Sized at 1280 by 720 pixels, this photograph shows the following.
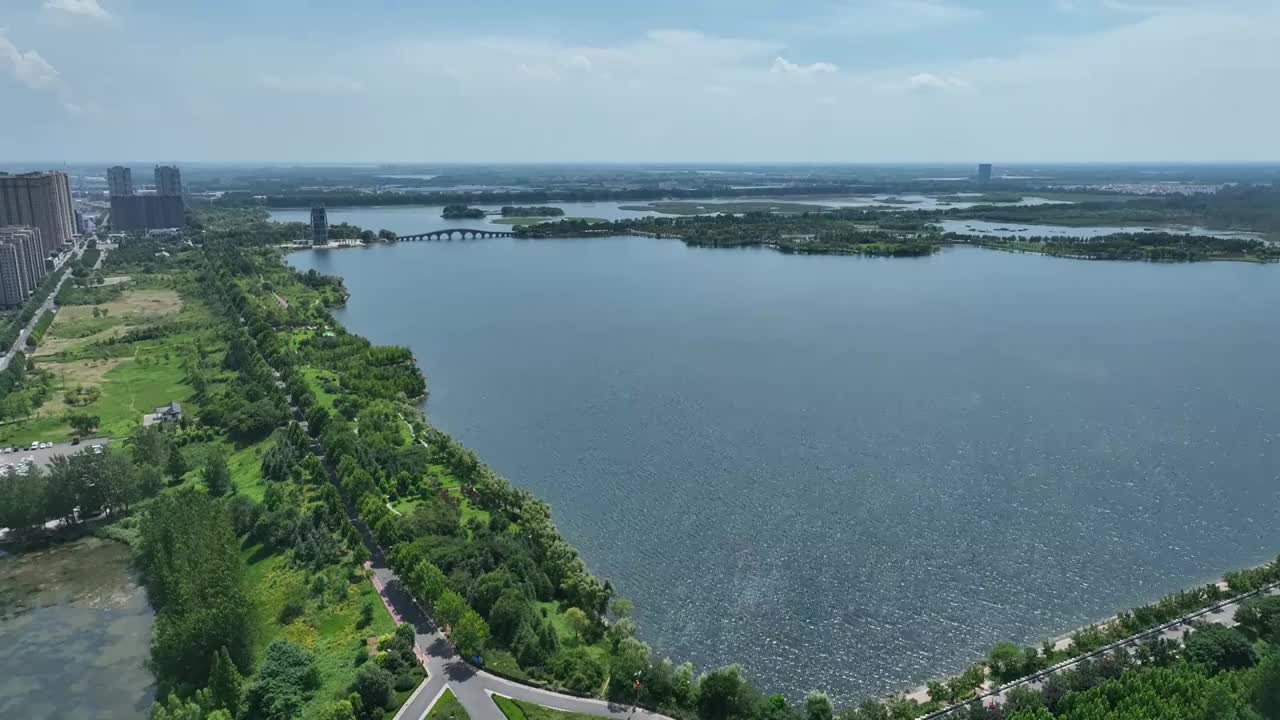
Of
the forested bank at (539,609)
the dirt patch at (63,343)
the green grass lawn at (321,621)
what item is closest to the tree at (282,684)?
the green grass lawn at (321,621)

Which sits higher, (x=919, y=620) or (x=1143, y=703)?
(x=1143, y=703)

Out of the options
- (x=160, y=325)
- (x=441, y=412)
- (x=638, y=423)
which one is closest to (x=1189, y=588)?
(x=638, y=423)

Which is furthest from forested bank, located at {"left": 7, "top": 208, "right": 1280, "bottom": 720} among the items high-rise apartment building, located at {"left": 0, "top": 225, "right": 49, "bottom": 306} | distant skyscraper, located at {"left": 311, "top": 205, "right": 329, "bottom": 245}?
distant skyscraper, located at {"left": 311, "top": 205, "right": 329, "bottom": 245}

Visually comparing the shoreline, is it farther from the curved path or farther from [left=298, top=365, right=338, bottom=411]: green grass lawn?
[left=298, top=365, right=338, bottom=411]: green grass lawn

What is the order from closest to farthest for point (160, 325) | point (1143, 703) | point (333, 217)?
1. point (1143, 703)
2. point (160, 325)
3. point (333, 217)

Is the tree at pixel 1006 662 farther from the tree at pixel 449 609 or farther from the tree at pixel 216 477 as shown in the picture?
the tree at pixel 216 477

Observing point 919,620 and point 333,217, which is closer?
point 919,620

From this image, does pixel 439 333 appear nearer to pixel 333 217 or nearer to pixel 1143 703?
pixel 1143 703
